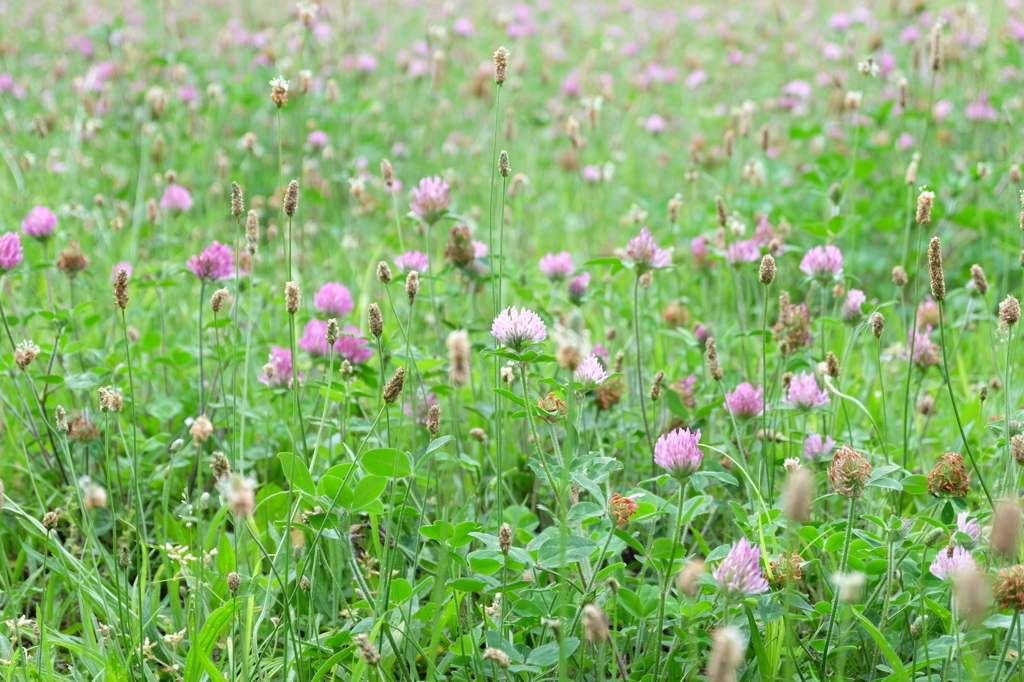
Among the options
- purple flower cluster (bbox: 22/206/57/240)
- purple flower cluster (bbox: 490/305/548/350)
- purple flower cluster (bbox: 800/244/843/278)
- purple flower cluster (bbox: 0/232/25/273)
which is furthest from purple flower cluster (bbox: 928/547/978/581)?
purple flower cluster (bbox: 22/206/57/240)

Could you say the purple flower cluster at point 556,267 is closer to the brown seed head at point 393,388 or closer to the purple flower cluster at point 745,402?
the purple flower cluster at point 745,402

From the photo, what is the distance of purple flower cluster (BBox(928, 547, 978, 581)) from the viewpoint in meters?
1.27

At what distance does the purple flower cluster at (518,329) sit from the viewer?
1365mm

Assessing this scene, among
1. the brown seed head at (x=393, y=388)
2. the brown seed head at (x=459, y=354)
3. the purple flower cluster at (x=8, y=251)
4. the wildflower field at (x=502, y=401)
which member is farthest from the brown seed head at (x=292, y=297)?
the purple flower cluster at (x=8, y=251)

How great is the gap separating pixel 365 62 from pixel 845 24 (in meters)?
2.71

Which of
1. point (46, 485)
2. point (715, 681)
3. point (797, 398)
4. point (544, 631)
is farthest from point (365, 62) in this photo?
point (715, 681)

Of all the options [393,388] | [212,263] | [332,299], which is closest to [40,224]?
[212,263]

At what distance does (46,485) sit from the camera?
78.0 inches

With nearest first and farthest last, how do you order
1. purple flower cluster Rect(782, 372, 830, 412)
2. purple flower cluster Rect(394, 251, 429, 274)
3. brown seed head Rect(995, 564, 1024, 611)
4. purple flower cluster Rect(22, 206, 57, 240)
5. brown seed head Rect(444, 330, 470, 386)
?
brown seed head Rect(444, 330, 470, 386)
brown seed head Rect(995, 564, 1024, 611)
purple flower cluster Rect(782, 372, 830, 412)
purple flower cluster Rect(394, 251, 429, 274)
purple flower cluster Rect(22, 206, 57, 240)

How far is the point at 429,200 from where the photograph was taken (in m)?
2.06

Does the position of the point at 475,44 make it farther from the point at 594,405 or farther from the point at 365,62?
the point at 594,405

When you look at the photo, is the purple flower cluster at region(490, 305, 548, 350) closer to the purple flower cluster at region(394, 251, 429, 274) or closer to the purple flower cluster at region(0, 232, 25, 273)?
the purple flower cluster at region(394, 251, 429, 274)

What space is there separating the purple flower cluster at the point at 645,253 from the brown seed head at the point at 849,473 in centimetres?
75

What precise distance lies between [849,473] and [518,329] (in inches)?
20.3
